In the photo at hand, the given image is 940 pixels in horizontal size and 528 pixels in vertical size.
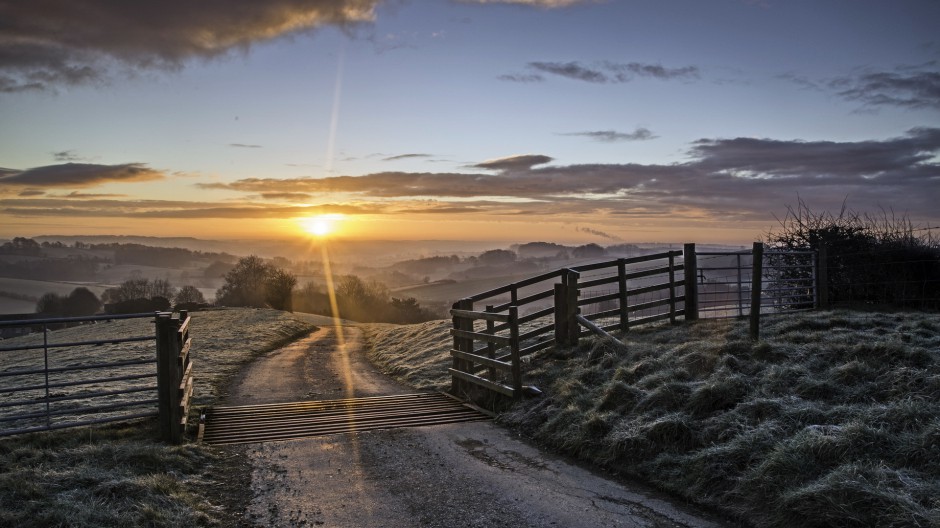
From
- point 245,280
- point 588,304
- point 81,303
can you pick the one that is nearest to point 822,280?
point 588,304

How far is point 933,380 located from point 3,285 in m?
152

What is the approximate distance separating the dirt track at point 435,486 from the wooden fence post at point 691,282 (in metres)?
7.48

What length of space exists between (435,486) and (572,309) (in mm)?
6423

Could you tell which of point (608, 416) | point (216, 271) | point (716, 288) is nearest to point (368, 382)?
point (608, 416)

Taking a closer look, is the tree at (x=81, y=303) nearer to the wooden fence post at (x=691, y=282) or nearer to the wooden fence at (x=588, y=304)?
the wooden fence at (x=588, y=304)

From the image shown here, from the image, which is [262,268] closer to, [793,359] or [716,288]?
[716,288]

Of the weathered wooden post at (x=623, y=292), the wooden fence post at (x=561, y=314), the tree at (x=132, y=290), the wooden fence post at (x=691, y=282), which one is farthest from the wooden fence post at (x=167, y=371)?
the tree at (x=132, y=290)

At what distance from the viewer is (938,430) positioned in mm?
5824

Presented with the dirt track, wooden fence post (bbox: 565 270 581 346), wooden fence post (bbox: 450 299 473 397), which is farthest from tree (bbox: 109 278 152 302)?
the dirt track

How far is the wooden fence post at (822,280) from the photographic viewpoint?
16.5m

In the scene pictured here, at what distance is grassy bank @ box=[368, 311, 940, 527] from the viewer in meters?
5.43

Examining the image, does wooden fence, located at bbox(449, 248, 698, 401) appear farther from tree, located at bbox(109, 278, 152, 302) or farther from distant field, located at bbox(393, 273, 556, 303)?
distant field, located at bbox(393, 273, 556, 303)

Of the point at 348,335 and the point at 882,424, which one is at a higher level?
the point at 882,424

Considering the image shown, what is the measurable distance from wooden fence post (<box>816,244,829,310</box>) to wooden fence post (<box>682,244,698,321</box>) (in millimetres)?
4069
